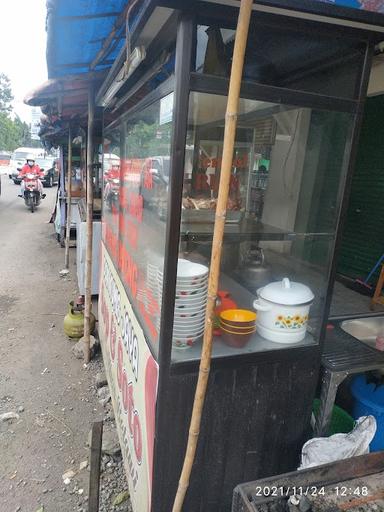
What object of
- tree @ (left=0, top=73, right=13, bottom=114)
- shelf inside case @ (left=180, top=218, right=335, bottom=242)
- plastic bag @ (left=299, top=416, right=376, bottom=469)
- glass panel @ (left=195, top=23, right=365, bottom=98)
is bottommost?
plastic bag @ (left=299, top=416, right=376, bottom=469)

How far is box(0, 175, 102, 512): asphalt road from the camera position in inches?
102

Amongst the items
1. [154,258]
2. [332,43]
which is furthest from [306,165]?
[154,258]

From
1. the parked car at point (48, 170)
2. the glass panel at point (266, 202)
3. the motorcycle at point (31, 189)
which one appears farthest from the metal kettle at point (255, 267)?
the parked car at point (48, 170)

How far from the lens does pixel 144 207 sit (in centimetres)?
236

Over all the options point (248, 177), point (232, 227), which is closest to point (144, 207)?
point (232, 227)

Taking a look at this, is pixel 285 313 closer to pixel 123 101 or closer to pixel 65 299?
pixel 123 101

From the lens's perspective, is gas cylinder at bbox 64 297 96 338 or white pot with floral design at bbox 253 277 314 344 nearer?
white pot with floral design at bbox 253 277 314 344

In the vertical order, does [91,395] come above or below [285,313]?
below

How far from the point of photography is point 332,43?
166 centimetres

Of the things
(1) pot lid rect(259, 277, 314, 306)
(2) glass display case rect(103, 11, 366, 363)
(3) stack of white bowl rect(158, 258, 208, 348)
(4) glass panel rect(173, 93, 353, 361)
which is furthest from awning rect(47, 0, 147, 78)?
(1) pot lid rect(259, 277, 314, 306)

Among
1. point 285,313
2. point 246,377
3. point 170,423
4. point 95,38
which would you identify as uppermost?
point 95,38

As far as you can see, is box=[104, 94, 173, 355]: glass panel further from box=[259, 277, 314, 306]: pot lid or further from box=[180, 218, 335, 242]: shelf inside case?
box=[259, 277, 314, 306]: pot lid

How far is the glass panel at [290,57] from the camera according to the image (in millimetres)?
1551

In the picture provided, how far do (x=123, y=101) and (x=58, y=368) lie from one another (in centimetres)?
278
